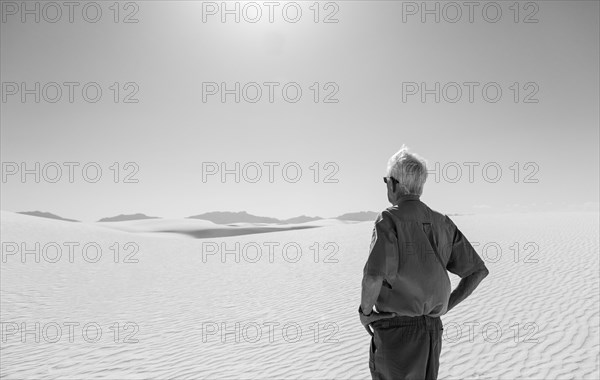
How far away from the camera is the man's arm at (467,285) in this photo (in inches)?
96.2

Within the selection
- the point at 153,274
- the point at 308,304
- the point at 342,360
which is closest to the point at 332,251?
the point at 153,274

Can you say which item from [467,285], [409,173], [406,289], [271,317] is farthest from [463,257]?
[271,317]

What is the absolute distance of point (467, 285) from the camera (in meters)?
2.47

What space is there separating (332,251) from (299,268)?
406 centimetres

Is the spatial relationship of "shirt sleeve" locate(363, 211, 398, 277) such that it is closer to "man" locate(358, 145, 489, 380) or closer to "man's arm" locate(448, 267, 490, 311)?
"man" locate(358, 145, 489, 380)

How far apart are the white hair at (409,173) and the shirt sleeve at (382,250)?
0.29 meters

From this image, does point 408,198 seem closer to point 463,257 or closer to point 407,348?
point 463,257

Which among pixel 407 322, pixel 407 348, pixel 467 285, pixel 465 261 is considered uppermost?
pixel 465 261

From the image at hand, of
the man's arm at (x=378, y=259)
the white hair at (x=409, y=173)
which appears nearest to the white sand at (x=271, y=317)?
the man's arm at (x=378, y=259)

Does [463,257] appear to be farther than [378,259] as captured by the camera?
Yes

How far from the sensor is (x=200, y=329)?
30.9 ft

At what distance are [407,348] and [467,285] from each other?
587 mm

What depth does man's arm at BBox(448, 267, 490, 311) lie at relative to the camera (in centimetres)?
244

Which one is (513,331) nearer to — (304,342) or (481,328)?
(481,328)
